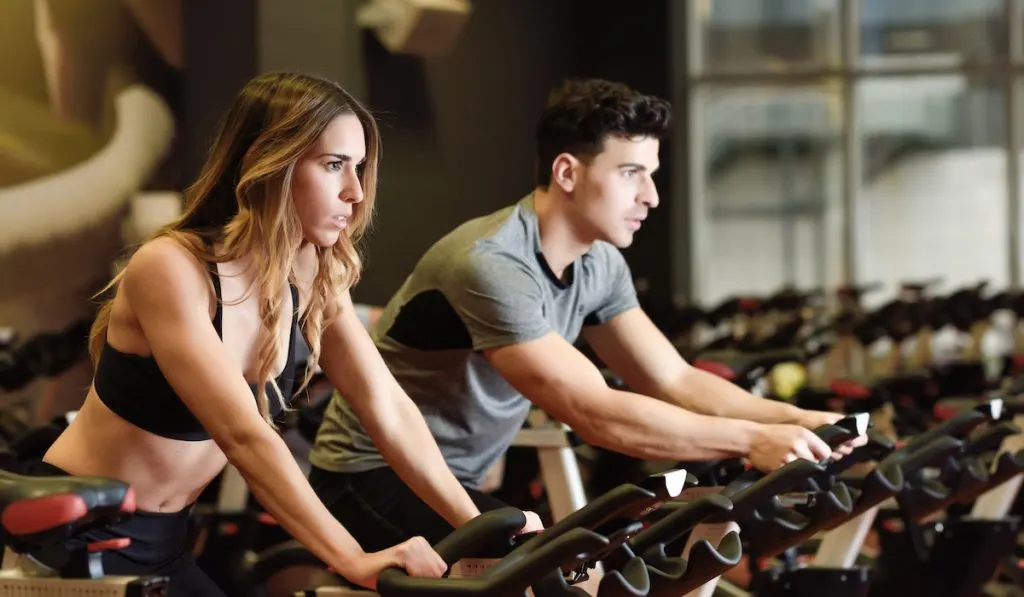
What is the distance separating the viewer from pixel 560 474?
3471mm

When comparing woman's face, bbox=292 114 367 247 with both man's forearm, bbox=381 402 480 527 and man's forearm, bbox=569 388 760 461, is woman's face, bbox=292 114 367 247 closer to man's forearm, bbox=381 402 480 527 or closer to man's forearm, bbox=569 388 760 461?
man's forearm, bbox=381 402 480 527

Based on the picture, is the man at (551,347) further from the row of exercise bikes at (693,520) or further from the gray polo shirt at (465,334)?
the row of exercise bikes at (693,520)

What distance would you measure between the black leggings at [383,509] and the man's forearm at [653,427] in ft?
0.75

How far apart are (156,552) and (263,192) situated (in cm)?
50

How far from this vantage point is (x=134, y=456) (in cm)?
206

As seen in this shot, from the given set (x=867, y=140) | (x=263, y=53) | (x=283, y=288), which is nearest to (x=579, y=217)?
(x=283, y=288)

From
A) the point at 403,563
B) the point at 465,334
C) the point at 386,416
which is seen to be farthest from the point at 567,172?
the point at 403,563

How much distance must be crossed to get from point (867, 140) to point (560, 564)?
9754 mm

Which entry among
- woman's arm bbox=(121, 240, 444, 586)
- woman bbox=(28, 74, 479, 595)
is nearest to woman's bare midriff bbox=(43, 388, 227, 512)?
woman bbox=(28, 74, 479, 595)

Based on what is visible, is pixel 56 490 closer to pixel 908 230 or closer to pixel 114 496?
pixel 114 496

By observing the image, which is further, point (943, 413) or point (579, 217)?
point (943, 413)

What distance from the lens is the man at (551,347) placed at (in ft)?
8.91

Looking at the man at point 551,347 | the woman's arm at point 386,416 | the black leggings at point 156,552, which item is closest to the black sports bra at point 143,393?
the black leggings at point 156,552

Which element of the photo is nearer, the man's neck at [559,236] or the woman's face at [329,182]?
A: the woman's face at [329,182]
